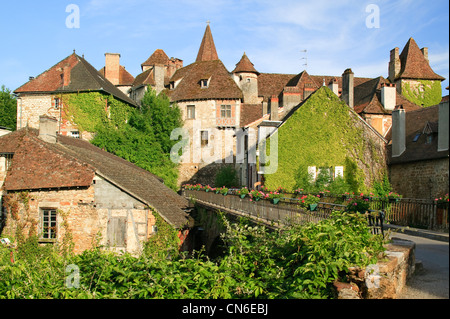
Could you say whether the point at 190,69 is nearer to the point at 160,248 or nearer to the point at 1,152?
the point at 1,152

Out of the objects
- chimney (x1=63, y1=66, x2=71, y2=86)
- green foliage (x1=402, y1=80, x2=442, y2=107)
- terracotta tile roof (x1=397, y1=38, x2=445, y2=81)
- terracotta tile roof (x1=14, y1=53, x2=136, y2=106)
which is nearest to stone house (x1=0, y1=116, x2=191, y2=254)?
terracotta tile roof (x1=14, y1=53, x2=136, y2=106)

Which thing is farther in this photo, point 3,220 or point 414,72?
point 414,72

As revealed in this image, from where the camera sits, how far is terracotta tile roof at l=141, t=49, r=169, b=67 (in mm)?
52969

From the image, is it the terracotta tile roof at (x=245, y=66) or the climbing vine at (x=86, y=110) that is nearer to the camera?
the climbing vine at (x=86, y=110)

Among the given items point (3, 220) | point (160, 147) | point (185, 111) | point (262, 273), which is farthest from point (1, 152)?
point (185, 111)

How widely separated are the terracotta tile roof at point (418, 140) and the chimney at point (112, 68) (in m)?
35.9

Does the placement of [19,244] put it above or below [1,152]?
below

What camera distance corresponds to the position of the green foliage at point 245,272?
644 centimetres

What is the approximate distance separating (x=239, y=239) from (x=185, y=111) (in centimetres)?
3401

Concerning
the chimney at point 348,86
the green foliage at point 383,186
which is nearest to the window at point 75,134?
the chimney at point 348,86

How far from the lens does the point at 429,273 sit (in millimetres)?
6953

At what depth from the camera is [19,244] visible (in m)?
18.2

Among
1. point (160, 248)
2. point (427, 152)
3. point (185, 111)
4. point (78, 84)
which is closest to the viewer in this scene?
point (160, 248)

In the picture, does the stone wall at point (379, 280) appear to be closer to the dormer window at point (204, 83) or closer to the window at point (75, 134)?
the window at point (75, 134)
